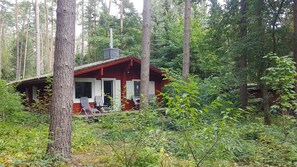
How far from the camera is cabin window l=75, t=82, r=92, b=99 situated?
1110cm

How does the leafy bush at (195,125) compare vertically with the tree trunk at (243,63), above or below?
below

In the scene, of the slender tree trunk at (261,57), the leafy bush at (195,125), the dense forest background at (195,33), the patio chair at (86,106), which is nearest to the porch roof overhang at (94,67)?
the patio chair at (86,106)

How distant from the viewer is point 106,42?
2120 cm

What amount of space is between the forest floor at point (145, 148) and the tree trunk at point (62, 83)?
0.97ft

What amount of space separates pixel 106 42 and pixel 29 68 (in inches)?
533

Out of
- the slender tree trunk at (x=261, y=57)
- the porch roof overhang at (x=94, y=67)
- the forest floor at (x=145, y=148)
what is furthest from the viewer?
the porch roof overhang at (x=94, y=67)

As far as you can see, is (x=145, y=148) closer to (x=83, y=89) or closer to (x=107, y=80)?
(x=83, y=89)

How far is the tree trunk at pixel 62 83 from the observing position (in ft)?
12.6

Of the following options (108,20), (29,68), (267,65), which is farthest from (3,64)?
(267,65)

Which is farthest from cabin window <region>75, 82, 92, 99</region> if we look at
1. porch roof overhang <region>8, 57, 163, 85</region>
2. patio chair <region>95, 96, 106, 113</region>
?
porch roof overhang <region>8, 57, 163, 85</region>

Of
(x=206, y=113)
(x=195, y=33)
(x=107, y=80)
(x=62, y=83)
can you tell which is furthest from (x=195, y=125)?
(x=195, y=33)

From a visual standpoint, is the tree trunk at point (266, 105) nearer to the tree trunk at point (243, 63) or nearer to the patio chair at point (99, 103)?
the tree trunk at point (243, 63)

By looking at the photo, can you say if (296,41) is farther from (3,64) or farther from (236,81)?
(3,64)

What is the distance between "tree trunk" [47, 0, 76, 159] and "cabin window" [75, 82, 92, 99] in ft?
24.1
